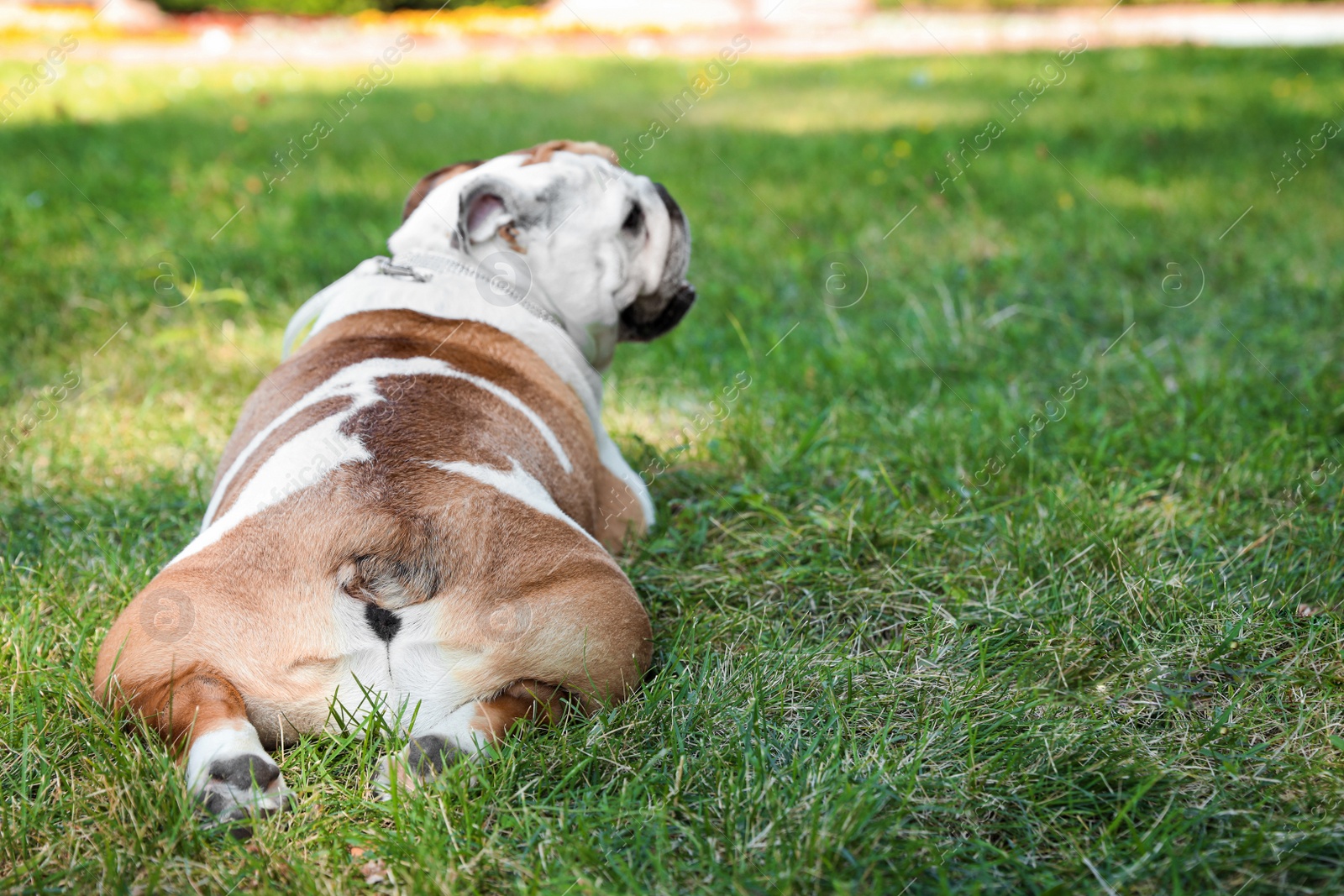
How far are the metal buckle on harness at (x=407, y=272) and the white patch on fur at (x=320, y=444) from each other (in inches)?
18.3

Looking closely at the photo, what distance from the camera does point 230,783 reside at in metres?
1.90

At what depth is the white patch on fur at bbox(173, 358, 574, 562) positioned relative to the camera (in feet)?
7.25

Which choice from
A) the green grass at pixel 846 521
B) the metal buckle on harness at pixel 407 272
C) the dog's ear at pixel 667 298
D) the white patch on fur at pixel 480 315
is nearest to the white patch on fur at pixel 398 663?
the green grass at pixel 846 521

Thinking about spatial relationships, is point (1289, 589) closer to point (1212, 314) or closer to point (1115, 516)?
point (1115, 516)

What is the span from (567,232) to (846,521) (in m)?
1.24

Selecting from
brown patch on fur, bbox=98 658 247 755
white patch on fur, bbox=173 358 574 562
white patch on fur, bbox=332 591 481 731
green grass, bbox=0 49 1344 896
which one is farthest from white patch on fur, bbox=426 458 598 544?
brown patch on fur, bbox=98 658 247 755

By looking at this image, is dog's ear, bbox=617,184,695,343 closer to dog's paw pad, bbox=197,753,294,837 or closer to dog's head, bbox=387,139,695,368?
dog's head, bbox=387,139,695,368

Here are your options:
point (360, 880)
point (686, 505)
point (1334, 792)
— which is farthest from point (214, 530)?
point (1334, 792)

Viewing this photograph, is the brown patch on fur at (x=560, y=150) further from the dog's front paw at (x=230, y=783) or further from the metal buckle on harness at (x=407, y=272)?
the dog's front paw at (x=230, y=783)

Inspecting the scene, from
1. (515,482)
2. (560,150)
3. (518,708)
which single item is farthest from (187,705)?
(560,150)

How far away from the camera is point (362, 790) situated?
2039 mm

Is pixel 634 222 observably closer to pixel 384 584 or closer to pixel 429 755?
pixel 384 584

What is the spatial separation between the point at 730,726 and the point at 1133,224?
486 centimetres

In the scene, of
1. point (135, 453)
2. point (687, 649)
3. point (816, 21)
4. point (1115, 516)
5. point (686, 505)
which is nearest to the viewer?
point (687, 649)
